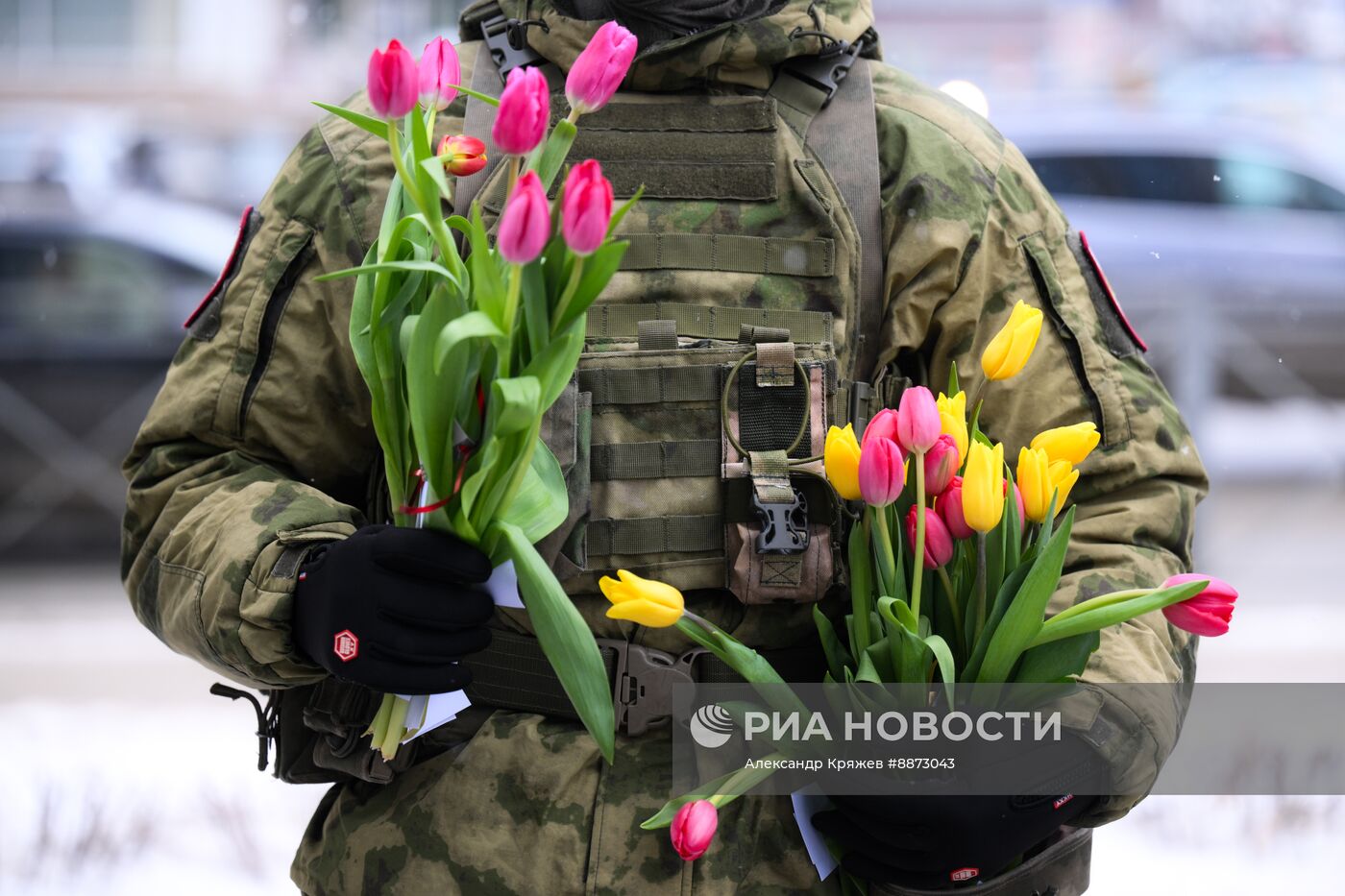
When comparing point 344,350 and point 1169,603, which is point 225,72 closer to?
point 344,350

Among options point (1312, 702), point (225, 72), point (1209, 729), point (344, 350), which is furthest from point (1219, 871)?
point (225, 72)

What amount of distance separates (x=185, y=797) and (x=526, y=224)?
271 centimetres

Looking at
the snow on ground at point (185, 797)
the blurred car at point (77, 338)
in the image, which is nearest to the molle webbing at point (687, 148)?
the snow on ground at point (185, 797)

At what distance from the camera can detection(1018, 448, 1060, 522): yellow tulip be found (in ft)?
4.24

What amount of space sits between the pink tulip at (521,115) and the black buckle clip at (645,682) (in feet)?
1.80

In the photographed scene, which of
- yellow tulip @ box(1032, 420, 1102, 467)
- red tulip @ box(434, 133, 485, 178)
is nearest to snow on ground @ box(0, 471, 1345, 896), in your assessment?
yellow tulip @ box(1032, 420, 1102, 467)

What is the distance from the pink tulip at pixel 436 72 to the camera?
4.00ft

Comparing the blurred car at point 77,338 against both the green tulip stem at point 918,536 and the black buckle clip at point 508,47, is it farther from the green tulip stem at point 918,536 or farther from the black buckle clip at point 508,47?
the green tulip stem at point 918,536

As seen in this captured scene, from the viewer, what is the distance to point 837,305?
1544mm

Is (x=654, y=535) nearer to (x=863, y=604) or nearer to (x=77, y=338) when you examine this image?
(x=863, y=604)

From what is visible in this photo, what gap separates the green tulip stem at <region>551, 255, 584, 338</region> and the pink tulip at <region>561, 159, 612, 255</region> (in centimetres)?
4

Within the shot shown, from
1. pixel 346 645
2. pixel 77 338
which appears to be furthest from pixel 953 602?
pixel 77 338

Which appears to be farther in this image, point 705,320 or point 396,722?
point 705,320

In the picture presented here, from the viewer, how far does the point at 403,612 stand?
4.25ft
